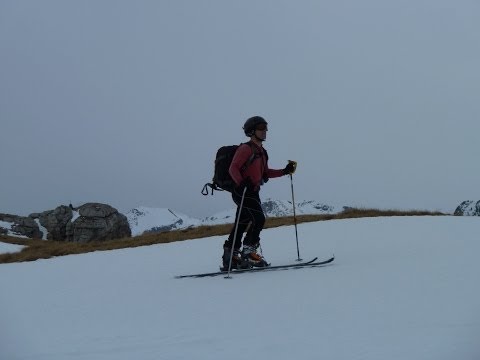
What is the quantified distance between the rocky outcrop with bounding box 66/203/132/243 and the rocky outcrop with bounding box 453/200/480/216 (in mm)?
25170

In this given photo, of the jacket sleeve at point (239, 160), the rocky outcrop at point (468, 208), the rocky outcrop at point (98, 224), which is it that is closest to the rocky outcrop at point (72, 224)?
the rocky outcrop at point (98, 224)

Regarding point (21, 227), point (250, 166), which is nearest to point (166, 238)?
point (250, 166)

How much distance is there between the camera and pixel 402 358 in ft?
10.4

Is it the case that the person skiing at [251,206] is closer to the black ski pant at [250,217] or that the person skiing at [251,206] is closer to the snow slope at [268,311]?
the black ski pant at [250,217]

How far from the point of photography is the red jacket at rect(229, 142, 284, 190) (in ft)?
24.5

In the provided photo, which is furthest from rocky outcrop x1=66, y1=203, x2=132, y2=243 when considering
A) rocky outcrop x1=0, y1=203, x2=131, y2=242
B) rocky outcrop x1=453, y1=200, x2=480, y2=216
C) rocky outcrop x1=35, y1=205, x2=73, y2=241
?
rocky outcrop x1=453, y1=200, x2=480, y2=216

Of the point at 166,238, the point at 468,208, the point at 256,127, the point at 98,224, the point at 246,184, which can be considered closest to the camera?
the point at 246,184

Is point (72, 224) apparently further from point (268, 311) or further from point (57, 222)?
point (268, 311)

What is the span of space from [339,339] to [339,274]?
2.80 m

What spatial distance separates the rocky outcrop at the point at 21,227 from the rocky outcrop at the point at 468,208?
117 ft

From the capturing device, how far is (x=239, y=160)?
752 centimetres

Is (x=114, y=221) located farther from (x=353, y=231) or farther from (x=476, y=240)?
(x=476, y=240)

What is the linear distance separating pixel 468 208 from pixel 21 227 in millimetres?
37572

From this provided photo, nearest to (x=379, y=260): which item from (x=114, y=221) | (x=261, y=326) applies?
(x=261, y=326)
